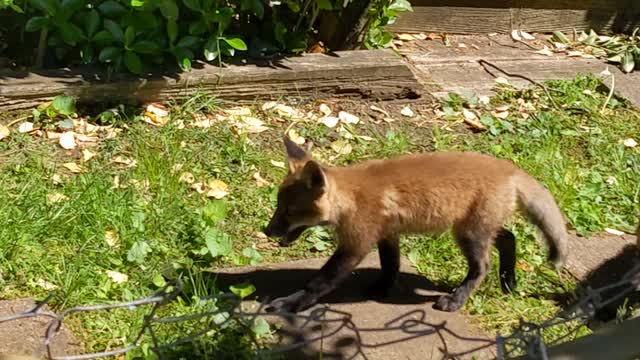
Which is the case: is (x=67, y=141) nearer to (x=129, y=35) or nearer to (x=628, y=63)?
Answer: (x=129, y=35)

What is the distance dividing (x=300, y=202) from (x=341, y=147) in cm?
168

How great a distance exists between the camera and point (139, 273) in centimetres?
438

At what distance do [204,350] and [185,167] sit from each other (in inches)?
72.9

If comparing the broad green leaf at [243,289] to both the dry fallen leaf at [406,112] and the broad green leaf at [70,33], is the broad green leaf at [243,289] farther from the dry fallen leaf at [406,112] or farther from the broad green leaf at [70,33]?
the dry fallen leaf at [406,112]

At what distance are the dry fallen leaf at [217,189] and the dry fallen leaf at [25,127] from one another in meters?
1.17

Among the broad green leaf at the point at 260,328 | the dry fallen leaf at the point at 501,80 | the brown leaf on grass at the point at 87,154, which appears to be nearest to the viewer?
the broad green leaf at the point at 260,328

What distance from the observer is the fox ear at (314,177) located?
420 centimetres

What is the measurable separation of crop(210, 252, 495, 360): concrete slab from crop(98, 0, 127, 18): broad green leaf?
205cm

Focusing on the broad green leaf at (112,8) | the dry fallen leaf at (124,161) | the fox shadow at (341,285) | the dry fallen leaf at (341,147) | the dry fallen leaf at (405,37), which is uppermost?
the broad green leaf at (112,8)

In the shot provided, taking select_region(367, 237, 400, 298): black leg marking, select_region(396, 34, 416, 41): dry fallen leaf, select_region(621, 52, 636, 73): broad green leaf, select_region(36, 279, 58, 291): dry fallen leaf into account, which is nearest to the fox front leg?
select_region(367, 237, 400, 298): black leg marking

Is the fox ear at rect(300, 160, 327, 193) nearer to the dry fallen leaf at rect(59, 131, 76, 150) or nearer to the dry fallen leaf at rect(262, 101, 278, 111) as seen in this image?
the dry fallen leaf at rect(59, 131, 76, 150)

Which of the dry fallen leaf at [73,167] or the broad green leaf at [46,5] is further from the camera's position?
the broad green leaf at [46,5]

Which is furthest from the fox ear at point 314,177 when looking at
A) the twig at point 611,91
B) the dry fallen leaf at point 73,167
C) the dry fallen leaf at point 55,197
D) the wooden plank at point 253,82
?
the twig at point 611,91

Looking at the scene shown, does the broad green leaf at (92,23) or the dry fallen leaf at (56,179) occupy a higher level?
the broad green leaf at (92,23)
